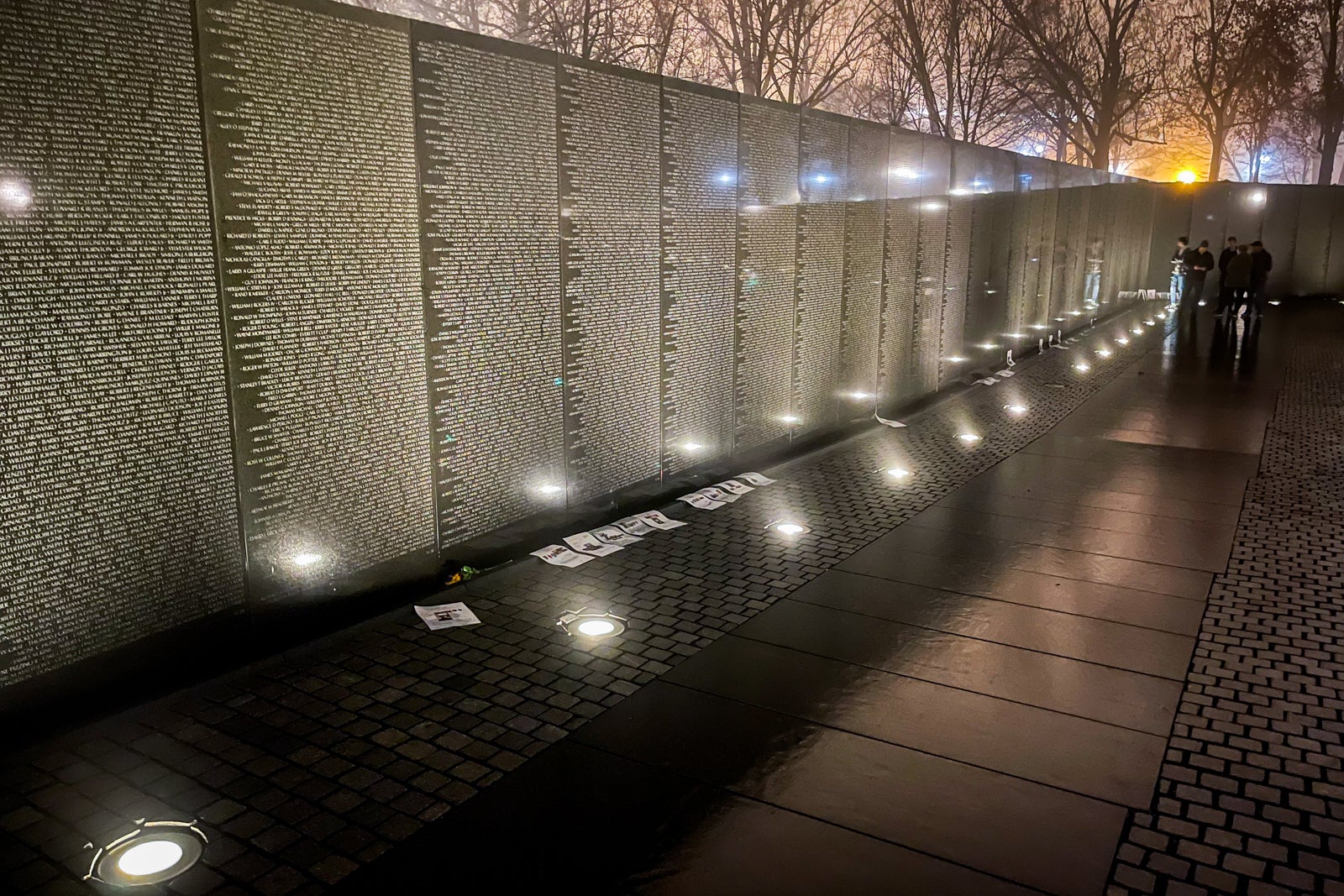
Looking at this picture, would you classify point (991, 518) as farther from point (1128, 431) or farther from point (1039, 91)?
point (1039, 91)

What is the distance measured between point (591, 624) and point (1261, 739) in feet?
11.1

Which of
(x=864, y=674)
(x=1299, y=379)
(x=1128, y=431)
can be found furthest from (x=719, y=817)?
(x=1299, y=379)

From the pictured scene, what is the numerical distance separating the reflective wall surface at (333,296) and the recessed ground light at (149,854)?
4.03 ft

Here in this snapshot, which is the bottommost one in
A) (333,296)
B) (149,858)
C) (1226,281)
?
(149,858)

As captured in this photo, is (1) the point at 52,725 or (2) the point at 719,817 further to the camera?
(1) the point at 52,725

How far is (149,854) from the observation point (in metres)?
3.52

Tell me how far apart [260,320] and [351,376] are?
644mm

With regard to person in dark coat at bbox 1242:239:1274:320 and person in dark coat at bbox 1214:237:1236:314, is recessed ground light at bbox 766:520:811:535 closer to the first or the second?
person in dark coat at bbox 1242:239:1274:320

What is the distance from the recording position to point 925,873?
341 centimetres

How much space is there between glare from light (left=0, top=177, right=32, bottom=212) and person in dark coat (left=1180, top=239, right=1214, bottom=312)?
1002 inches

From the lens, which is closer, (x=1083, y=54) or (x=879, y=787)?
(x=879, y=787)

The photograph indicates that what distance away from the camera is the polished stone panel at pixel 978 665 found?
4664 mm

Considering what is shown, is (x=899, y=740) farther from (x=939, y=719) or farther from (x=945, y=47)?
(x=945, y=47)

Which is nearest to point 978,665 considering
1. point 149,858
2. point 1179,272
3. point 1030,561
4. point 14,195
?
point 1030,561
